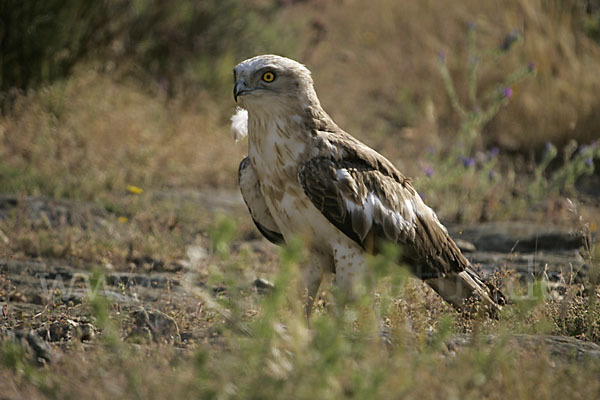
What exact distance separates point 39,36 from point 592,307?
20.7ft

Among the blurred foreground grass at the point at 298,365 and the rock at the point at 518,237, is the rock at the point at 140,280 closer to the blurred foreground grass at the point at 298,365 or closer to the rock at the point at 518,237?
the blurred foreground grass at the point at 298,365

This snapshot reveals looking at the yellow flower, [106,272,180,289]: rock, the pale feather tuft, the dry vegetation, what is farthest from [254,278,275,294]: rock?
the yellow flower

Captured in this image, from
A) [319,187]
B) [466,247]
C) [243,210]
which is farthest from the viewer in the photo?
[243,210]

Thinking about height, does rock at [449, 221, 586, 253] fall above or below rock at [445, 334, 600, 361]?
below

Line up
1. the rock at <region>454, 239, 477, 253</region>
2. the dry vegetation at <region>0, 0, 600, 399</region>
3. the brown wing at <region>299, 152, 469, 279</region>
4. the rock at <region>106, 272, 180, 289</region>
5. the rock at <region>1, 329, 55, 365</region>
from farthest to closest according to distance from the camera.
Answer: the rock at <region>454, 239, 477, 253</region>, the rock at <region>106, 272, 180, 289</region>, the brown wing at <region>299, 152, 469, 279</region>, the rock at <region>1, 329, 55, 365</region>, the dry vegetation at <region>0, 0, 600, 399</region>

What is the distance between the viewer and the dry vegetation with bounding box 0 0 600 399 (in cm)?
265

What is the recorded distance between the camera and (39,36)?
808 cm

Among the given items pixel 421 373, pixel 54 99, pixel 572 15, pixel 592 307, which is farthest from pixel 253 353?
pixel 572 15

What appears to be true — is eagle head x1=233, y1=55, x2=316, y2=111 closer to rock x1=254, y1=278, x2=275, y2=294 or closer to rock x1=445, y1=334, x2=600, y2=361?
rock x1=254, y1=278, x2=275, y2=294

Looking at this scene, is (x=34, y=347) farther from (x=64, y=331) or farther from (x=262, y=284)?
(x=262, y=284)

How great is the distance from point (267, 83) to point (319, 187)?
639 mm

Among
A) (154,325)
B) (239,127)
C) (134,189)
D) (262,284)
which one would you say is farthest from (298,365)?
(134,189)

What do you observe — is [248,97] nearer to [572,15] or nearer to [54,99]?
[54,99]

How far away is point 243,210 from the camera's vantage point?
726cm
